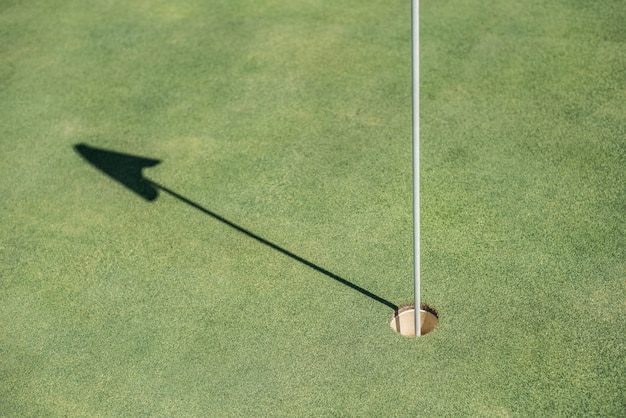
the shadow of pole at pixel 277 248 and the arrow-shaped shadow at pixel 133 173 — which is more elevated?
the arrow-shaped shadow at pixel 133 173

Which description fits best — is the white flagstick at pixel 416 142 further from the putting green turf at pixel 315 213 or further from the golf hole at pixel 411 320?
the putting green turf at pixel 315 213

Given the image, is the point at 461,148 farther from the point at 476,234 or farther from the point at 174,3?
the point at 174,3

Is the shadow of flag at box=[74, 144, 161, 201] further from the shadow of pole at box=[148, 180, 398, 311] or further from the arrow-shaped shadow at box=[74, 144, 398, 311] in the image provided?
the shadow of pole at box=[148, 180, 398, 311]

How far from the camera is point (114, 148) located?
27.0 ft

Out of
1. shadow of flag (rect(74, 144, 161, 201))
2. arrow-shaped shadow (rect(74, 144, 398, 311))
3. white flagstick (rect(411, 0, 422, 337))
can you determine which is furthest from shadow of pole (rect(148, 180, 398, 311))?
white flagstick (rect(411, 0, 422, 337))

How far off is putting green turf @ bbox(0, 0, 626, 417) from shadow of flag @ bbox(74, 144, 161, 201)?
13cm

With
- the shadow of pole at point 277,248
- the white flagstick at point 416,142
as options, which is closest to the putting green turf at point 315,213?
the shadow of pole at point 277,248

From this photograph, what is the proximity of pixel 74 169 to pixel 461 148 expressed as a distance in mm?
4555

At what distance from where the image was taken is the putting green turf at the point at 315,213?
5.71 metres

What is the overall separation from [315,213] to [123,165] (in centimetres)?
252

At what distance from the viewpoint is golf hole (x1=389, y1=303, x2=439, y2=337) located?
606 cm

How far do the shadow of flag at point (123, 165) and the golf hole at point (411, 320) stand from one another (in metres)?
3.15

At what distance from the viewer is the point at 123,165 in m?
8.03

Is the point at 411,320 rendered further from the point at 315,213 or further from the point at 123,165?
the point at 123,165
